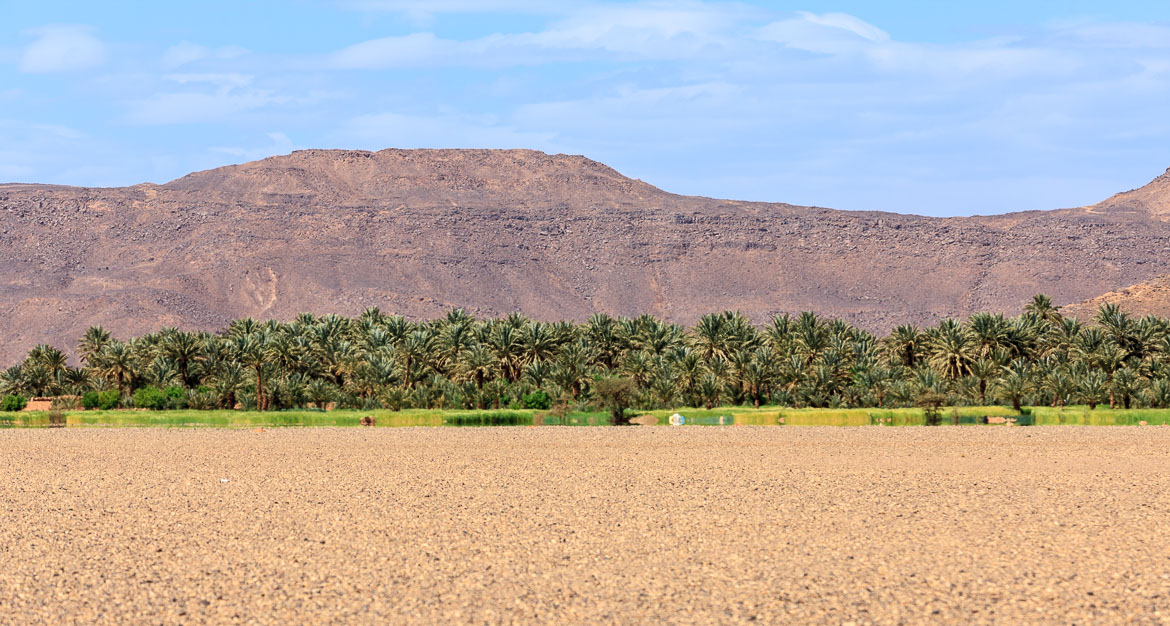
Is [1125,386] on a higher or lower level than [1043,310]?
lower

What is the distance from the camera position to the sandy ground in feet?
52.0

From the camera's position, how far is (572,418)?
65.4m

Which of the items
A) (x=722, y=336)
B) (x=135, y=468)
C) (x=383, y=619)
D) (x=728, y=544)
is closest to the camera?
(x=383, y=619)

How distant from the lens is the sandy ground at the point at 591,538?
15852 millimetres

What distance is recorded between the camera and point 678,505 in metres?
25.5

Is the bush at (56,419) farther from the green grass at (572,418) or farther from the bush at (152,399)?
the bush at (152,399)

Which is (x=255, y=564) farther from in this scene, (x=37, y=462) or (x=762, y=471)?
(x=37, y=462)

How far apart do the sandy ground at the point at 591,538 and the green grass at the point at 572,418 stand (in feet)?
75.3

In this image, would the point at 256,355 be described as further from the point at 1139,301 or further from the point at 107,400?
the point at 1139,301

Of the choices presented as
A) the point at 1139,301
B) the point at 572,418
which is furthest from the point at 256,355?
the point at 1139,301

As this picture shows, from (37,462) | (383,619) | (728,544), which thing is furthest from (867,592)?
(37,462)

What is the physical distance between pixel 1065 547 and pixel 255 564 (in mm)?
11879

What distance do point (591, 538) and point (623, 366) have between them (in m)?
55.8

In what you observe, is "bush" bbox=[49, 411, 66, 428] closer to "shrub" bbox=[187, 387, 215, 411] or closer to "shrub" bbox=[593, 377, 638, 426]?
"shrub" bbox=[187, 387, 215, 411]
